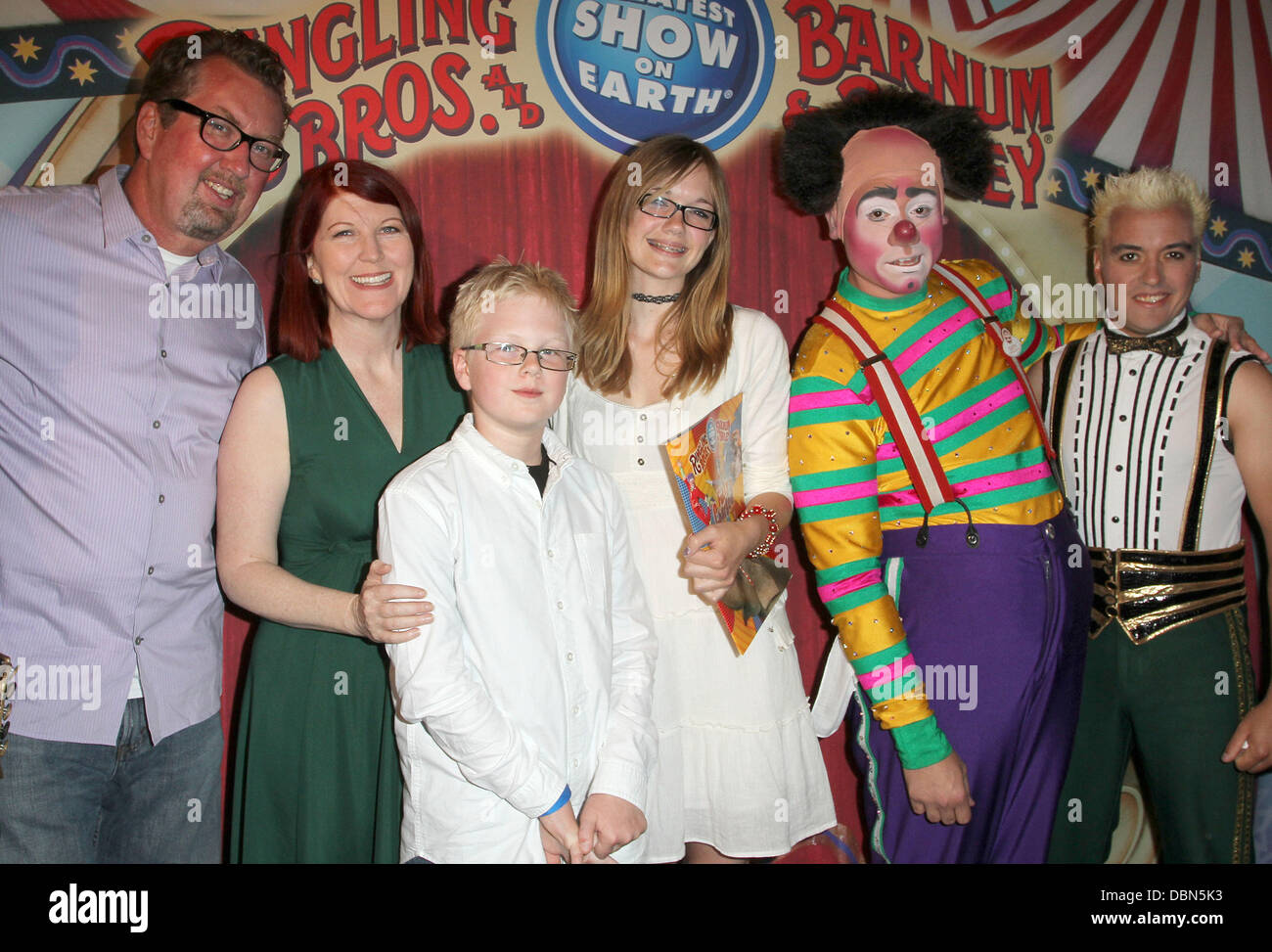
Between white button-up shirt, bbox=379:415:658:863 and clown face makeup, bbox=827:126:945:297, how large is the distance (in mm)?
912

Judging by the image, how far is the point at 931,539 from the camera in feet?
7.63

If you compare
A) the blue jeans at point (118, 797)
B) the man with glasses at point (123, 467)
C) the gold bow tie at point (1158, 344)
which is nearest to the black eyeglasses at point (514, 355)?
the man with glasses at point (123, 467)

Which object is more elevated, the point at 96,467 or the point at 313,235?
the point at 313,235

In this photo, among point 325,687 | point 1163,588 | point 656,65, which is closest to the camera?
point 325,687

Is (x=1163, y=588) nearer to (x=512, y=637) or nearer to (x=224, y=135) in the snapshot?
(x=512, y=637)

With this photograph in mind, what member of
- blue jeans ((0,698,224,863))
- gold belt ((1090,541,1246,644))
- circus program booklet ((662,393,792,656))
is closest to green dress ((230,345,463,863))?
blue jeans ((0,698,224,863))

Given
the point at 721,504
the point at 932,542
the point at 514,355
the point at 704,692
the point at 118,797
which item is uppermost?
the point at 514,355

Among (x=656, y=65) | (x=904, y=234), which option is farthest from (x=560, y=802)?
(x=656, y=65)

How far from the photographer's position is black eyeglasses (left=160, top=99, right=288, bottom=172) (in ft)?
7.55

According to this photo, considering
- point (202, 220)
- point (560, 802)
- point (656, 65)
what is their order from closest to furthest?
point (560, 802) → point (202, 220) → point (656, 65)

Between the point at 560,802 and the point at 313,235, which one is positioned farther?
the point at 313,235

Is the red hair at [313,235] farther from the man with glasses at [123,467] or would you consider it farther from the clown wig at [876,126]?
the clown wig at [876,126]

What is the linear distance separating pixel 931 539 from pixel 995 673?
13.6 inches

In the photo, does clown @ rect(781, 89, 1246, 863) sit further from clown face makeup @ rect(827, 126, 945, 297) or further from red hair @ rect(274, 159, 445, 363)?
red hair @ rect(274, 159, 445, 363)
